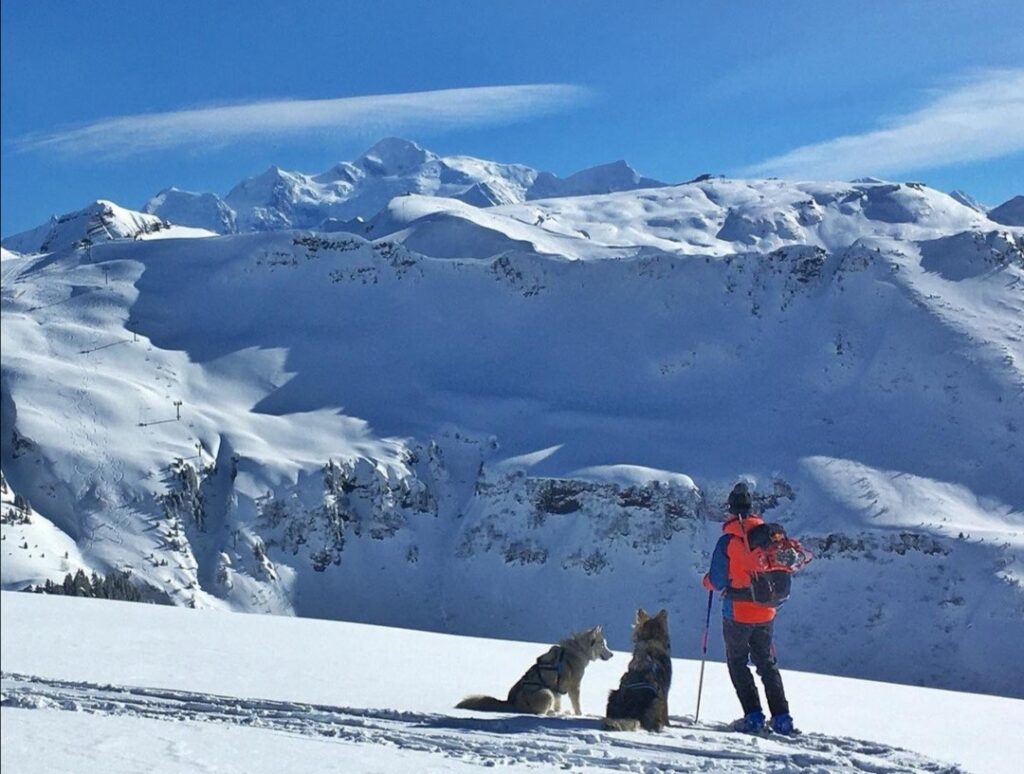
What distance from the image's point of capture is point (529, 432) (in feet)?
216

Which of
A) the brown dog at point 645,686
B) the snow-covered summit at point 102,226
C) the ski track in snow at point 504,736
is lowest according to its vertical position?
the ski track in snow at point 504,736

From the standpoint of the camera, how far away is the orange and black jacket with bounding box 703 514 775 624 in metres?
9.77

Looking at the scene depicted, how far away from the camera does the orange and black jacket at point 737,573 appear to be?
32.0 feet

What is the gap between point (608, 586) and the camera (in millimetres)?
55219

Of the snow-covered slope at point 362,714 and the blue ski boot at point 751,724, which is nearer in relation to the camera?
the snow-covered slope at point 362,714

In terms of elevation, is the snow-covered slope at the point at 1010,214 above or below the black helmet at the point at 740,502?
above

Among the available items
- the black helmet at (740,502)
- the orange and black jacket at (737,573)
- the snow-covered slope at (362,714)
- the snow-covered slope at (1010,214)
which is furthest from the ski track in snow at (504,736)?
the snow-covered slope at (1010,214)

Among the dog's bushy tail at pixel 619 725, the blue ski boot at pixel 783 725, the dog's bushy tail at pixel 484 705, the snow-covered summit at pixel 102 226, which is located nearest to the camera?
the dog's bushy tail at pixel 619 725

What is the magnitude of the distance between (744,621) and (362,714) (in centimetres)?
319

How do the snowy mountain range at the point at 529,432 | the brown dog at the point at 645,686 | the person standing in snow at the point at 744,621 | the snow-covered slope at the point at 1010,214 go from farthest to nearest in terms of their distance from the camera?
the snow-covered slope at the point at 1010,214 < the snowy mountain range at the point at 529,432 < the person standing in snow at the point at 744,621 < the brown dog at the point at 645,686

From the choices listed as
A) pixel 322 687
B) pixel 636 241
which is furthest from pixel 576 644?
pixel 636 241

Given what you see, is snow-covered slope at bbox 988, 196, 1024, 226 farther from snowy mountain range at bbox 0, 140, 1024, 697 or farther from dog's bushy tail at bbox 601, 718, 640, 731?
dog's bushy tail at bbox 601, 718, 640, 731

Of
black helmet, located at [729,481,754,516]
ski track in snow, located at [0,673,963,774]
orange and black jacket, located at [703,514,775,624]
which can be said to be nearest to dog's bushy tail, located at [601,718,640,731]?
ski track in snow, located at [0,673,963,774]

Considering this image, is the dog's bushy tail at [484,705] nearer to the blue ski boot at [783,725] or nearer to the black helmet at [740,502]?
the blue ski boot at [783,725]
